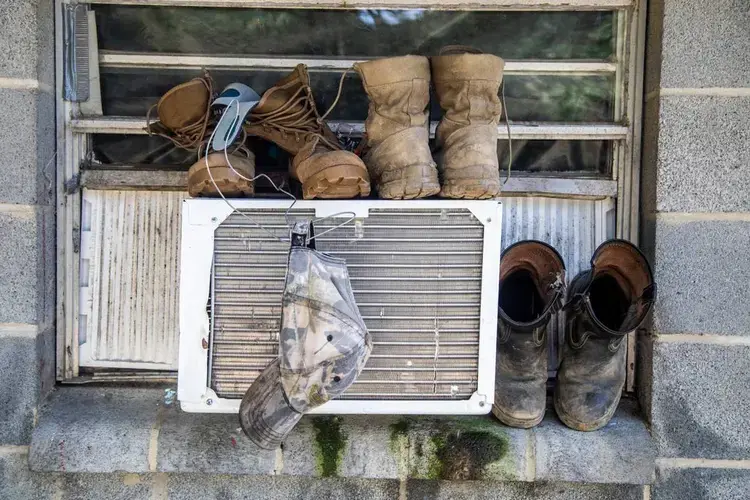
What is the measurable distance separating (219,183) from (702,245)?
1.54m

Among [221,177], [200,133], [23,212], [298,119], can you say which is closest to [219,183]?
[221,177]

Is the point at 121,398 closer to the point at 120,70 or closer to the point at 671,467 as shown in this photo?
the point at 120,70

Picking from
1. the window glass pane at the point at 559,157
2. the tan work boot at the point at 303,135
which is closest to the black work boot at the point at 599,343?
the window glass pane at the point at 559,157

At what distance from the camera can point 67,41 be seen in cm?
218

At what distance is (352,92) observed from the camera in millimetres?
2230

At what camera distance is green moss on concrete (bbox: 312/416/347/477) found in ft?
6.70

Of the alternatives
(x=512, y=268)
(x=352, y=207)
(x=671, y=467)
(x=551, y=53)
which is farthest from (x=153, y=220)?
(x=671, y=467)

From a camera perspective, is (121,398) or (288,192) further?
(121,398)

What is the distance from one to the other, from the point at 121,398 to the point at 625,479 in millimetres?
1739

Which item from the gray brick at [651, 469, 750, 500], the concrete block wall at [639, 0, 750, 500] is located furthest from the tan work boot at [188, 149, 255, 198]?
the gray brick at [651, 469, 750, 500]

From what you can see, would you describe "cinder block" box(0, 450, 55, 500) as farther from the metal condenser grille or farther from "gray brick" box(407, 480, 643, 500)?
"gray brick" box(407, 480, 643, 500)

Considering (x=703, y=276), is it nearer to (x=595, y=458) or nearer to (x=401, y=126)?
(x=595, y=458)

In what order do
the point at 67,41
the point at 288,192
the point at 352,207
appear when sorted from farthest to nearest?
1. the point at 67,41
2. the point at 288,192
3. the point at 352,207

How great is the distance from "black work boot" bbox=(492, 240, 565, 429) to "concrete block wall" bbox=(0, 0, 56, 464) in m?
1.53
